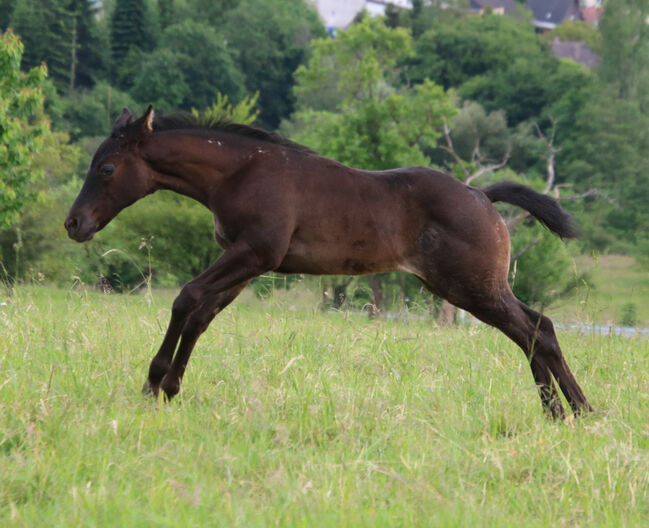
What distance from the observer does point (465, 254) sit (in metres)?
6.04

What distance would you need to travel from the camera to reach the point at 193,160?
6.11 metres

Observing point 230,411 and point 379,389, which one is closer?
point 230,411

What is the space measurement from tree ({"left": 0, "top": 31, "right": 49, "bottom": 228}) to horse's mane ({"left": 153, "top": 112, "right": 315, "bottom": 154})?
22.5m

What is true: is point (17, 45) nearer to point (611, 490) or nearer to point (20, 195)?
point (20, 195)

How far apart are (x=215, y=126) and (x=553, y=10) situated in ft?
454

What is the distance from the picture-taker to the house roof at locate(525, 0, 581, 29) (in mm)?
133875

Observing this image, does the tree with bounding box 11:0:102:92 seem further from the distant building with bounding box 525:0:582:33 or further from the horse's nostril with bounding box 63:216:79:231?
the horse's nostril with bounding box 63:216:79:231

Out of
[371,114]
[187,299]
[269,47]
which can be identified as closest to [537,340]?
[187,299]

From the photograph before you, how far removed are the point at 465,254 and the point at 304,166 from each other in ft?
4.07

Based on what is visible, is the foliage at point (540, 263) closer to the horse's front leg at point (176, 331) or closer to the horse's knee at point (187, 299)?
the horse's front leg at point (176, 331)

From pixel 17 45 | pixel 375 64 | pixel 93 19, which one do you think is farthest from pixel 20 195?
pixel 93 19

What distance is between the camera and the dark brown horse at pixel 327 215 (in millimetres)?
5938

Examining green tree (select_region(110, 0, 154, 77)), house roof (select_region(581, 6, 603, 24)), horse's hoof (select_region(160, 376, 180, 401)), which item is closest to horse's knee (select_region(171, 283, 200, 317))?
horse's hoof (select_region(160, 376, 180, 401))

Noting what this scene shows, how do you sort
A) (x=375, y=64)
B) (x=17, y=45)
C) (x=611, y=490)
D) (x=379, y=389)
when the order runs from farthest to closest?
(x=375, y=64)
(x=17, y=45)
(x=379, y=389)
(x=611, y=490)
